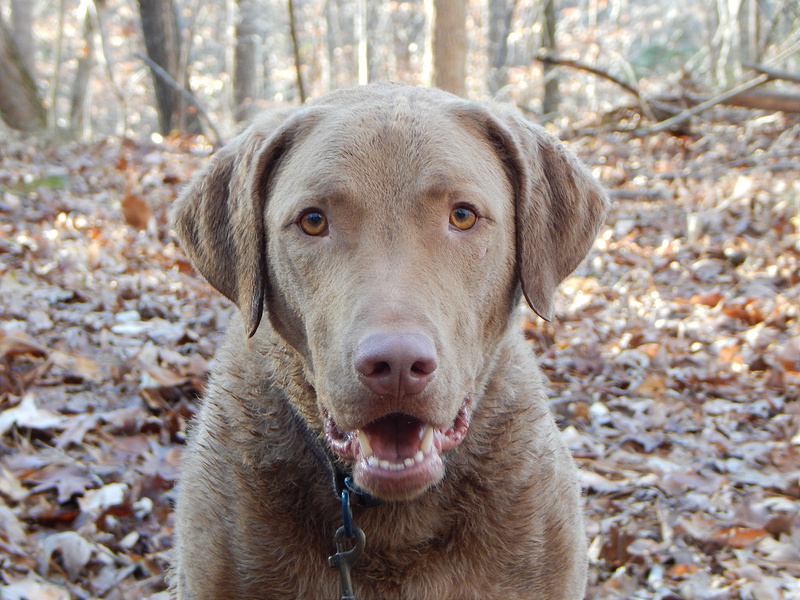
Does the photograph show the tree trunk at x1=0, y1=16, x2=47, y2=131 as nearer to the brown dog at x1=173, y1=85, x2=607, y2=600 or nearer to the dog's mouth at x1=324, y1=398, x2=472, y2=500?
the brown dog at x1=173, y1=85, x2=607, y2=600

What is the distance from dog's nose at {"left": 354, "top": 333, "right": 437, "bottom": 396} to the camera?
7.47ft

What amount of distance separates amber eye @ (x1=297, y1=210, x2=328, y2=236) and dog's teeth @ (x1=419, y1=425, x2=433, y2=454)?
2.59 ft

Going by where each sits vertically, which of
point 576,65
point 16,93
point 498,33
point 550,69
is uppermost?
point 576,65

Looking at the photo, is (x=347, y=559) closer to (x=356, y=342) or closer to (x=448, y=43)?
(x=356, y=342)

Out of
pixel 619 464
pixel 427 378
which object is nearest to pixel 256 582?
pixel 427 378

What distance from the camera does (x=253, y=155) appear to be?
126 inches

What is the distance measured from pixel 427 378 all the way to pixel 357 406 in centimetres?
24

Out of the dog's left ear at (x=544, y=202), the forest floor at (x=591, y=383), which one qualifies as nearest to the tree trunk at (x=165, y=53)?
the forest floor at (x=591, y=383)

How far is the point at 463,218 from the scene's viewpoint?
2.85 m

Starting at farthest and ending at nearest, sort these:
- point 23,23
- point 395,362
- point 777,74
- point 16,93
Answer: point 23,23
point 16,93
point 777,74
point 395,362

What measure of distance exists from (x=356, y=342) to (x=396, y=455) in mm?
450

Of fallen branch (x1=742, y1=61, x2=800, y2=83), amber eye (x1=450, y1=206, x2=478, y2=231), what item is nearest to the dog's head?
amber eye (x1=450, y1=206, x2=478, y2=231)

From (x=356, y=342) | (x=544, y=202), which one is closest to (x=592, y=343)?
(x=544, y=202)

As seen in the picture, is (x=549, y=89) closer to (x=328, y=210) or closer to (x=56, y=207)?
(x=56, y=207)
